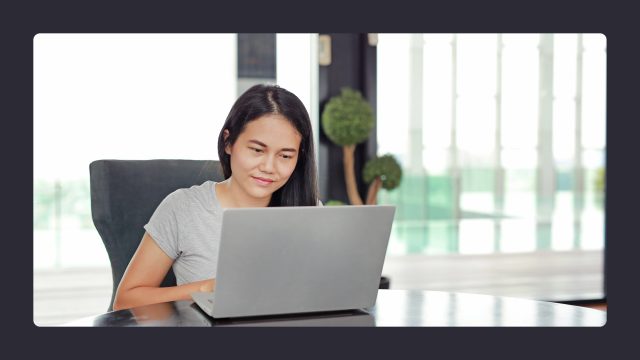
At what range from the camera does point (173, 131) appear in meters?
4.40

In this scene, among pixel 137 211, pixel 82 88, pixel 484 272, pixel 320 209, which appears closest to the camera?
pixel 320 209

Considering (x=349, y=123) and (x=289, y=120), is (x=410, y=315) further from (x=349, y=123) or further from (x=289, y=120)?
(x=349, y=123)

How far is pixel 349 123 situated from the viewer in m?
4.17

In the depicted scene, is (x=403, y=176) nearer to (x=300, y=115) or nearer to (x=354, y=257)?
(x=300, y=115)

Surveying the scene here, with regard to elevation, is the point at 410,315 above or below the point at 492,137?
below

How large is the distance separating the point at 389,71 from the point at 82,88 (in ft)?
6.06

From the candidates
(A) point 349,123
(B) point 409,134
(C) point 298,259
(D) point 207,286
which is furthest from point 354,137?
(C) point 298,259

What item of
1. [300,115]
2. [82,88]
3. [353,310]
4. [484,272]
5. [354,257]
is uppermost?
[82,88]

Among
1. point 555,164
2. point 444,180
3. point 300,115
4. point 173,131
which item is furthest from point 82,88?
point 555,164

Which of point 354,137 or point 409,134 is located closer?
point 354,137

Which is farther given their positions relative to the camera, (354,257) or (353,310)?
(353,310)

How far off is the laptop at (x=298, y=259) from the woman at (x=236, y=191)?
46 centimetres

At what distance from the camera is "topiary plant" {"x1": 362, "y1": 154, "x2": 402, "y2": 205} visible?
4328 millimetres

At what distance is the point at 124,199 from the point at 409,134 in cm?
285
